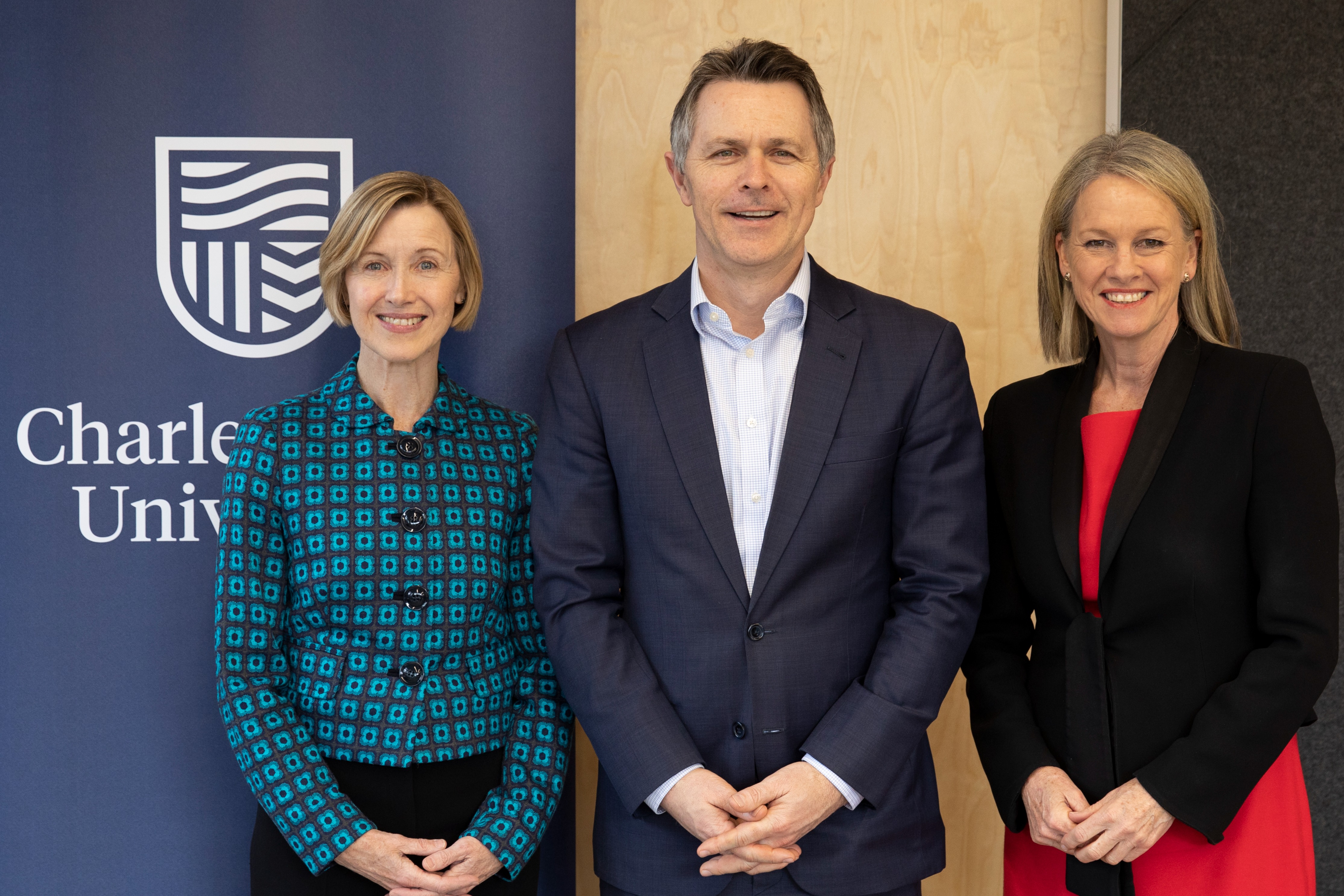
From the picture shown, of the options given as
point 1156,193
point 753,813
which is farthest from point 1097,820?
point 1156,193

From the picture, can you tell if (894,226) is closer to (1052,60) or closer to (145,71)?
(1052,60)

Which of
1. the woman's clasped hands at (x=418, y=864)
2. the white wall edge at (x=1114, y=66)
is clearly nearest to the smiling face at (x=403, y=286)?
the woman's clasped hands at (x=418, y=864)

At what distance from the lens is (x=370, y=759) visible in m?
1.68

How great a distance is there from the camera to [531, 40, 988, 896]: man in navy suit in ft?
5.08

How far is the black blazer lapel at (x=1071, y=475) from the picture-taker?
64.0 inches

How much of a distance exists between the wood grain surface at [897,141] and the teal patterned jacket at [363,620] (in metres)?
0.63

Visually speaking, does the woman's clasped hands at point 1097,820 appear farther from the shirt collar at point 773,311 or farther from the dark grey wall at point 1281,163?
the dark grey wall at point 1281,163

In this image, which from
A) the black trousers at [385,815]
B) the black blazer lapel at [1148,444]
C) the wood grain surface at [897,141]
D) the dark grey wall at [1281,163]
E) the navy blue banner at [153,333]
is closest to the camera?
the black blazer lapel at [1148,444]

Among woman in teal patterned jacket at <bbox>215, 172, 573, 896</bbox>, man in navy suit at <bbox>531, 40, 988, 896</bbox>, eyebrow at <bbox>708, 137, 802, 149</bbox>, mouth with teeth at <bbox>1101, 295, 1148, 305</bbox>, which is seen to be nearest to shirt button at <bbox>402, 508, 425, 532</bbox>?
woman in teal patterned jacket at <bbox>215, 172, 573, 896</bbox>

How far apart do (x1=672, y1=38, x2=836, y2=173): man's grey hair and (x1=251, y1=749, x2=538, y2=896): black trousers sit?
1.07 meters

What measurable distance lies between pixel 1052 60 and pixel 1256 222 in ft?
1.89

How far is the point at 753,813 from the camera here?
1.49 metres

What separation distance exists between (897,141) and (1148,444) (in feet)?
3.54

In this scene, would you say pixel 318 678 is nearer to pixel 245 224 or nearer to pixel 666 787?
pixel 666 787
